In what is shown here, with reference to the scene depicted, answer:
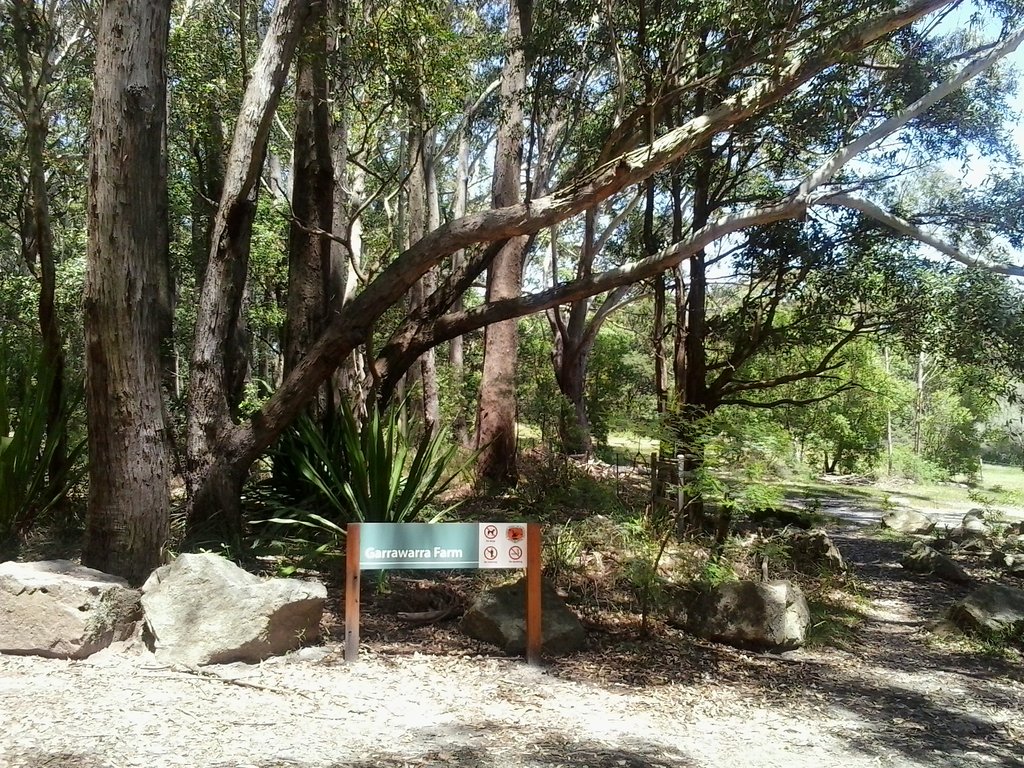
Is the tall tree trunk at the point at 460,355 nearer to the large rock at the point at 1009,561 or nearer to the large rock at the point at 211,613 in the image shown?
the large rock at the point at 1009,561

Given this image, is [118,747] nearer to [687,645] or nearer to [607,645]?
[607,645]

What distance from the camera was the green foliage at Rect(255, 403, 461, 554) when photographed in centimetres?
684

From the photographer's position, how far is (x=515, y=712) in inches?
176

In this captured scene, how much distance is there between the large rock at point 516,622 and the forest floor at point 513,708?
112mm

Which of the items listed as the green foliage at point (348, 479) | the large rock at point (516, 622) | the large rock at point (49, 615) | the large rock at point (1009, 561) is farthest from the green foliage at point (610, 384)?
the large rock at point (49, 615)

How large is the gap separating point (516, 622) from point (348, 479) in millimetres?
2463

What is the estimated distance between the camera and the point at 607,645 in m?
5.77

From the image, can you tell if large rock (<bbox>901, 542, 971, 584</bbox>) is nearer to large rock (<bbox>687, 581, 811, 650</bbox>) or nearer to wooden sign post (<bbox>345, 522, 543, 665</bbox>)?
large rock (<bbox>687, 581, 811, 650</bbox>)

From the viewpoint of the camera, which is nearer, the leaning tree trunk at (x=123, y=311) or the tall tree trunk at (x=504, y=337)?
the leaning tree trunk at (x=123, y=311)

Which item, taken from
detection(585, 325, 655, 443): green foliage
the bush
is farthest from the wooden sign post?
the bush

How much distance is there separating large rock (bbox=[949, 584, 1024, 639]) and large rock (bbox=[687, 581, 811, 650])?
1.48 metres

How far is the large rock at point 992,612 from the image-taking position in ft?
20.9

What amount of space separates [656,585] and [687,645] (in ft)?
1.51

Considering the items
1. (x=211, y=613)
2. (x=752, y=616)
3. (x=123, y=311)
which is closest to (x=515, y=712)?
(x=211, y=613)
